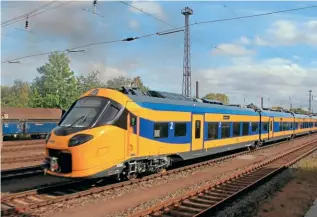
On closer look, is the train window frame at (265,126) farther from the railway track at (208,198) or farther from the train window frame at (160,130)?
the train window frame at (160,130)

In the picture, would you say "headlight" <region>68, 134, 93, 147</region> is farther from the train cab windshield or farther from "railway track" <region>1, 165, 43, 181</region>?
"railway track" <region>1, 165, 43, 181</region>

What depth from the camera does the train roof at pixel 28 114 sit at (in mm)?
32428

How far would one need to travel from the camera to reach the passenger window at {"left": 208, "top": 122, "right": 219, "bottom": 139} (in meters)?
18.2

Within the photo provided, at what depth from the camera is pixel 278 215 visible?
9.40m

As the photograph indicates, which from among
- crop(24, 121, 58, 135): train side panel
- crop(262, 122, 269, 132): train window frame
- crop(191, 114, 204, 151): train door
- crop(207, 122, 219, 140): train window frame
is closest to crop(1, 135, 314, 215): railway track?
crop(191, 114, 204, 151): train door

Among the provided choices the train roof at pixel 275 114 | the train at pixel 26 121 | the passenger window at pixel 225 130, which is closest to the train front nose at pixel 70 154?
the passenger window at pixel 225 130

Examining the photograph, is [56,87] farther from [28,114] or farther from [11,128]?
[11,128]

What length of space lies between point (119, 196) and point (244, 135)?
14.9 m

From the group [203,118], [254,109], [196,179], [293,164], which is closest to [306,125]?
[254,109]

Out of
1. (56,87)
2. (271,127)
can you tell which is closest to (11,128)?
(271,127)

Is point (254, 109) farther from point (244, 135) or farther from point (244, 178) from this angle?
point (244, 178)

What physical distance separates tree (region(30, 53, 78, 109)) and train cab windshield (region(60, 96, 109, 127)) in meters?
46.7

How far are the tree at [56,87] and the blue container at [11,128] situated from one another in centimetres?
2483

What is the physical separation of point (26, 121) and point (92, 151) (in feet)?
81.7
